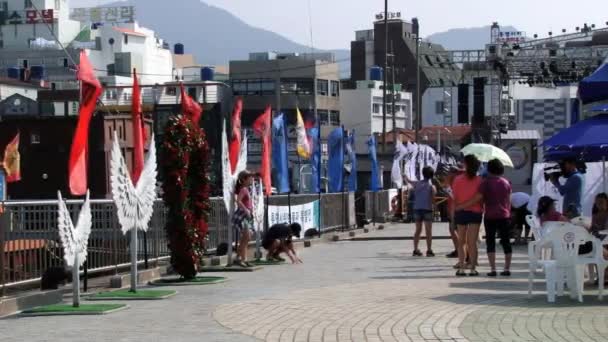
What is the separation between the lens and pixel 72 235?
1273 centimetres

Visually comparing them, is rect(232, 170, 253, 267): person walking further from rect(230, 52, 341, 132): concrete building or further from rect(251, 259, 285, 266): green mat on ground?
rect(230, 52, 341, 132): concrete building

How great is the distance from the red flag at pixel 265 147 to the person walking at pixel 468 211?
23.3 feet

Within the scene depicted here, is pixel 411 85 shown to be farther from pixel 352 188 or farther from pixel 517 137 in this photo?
pixel 352 188

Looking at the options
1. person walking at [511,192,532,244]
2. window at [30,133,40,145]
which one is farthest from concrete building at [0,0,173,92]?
person walking at [511,192,532,244]

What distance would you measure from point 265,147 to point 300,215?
477cm

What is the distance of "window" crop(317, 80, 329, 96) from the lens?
93.1m

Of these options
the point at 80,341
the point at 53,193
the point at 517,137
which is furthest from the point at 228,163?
the point at 517,137

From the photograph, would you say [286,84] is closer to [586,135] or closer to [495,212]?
[495,212]

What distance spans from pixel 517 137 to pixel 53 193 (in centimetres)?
2738

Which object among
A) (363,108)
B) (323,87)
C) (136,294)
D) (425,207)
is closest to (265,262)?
(425,207)

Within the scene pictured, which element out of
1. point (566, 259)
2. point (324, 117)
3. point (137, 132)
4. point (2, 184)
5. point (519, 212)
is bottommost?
point (566, 259)

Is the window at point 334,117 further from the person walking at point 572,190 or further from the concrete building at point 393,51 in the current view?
the person walking at point 572,190

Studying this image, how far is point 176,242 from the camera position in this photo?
15867 mm

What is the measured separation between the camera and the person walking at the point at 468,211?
17156 mm
